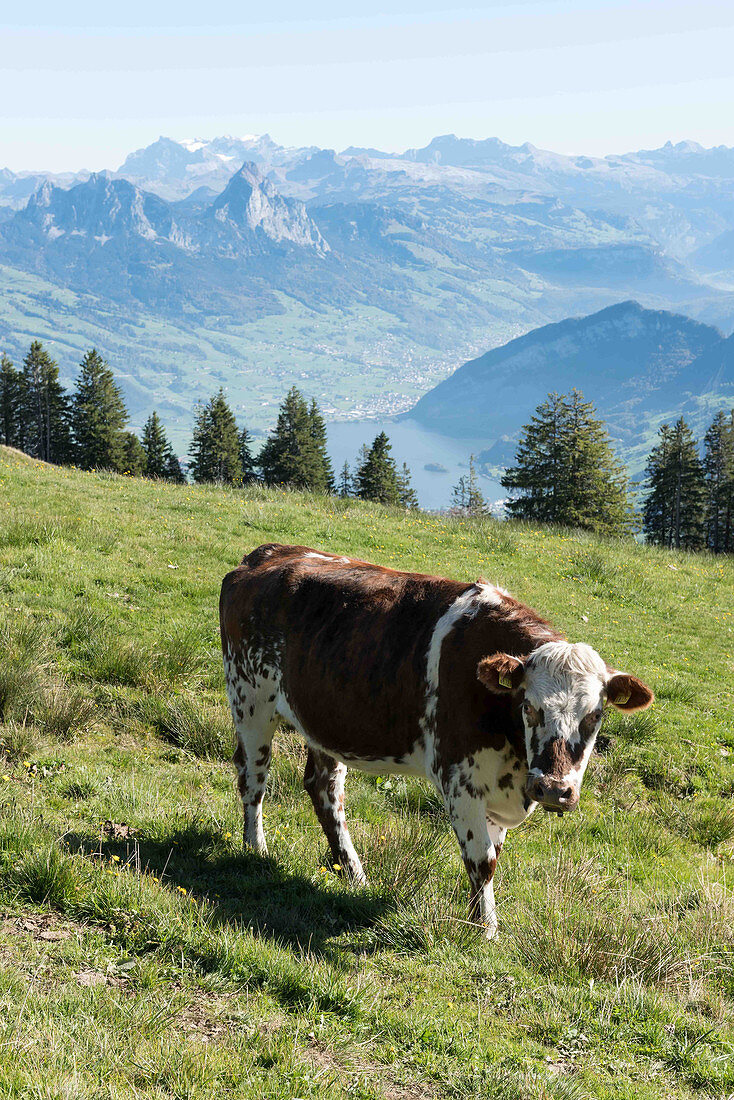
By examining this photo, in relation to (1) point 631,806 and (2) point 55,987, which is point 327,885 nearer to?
(2) point 55,987

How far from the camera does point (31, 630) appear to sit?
395 inches

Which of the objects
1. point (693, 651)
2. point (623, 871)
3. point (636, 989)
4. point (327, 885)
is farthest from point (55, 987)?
point (693, 651)

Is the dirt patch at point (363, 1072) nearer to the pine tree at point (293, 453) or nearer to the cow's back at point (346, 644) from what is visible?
the cow's back at point (346, 644)

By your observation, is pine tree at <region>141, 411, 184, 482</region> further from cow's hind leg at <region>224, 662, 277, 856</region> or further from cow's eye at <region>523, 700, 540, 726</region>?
cow's eye at <region>523, 700, 540, 726</region>

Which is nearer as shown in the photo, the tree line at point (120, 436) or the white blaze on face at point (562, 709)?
the white blaze on face at point (562, 709)

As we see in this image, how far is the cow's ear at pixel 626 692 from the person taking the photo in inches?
197

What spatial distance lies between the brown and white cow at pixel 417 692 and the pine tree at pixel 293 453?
2908 inches

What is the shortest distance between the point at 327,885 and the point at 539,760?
223 centimetres

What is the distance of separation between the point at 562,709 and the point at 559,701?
5cm

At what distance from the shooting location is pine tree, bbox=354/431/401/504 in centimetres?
7794

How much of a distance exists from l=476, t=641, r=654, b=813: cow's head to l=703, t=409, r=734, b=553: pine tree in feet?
246

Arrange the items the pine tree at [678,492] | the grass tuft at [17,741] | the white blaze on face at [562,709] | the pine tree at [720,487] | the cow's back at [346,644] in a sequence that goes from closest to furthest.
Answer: the white blaze on face at [562,709] < the cow's back at [346,644] < the grass tuft at [17,741] < the pine tree at [678,492] < the pine tree at [720,487]

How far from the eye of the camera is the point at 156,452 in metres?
87.1

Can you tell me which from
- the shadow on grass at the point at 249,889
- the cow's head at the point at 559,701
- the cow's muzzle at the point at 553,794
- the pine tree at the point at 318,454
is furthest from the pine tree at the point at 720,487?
the cow's muzzle at the point at 553,794
